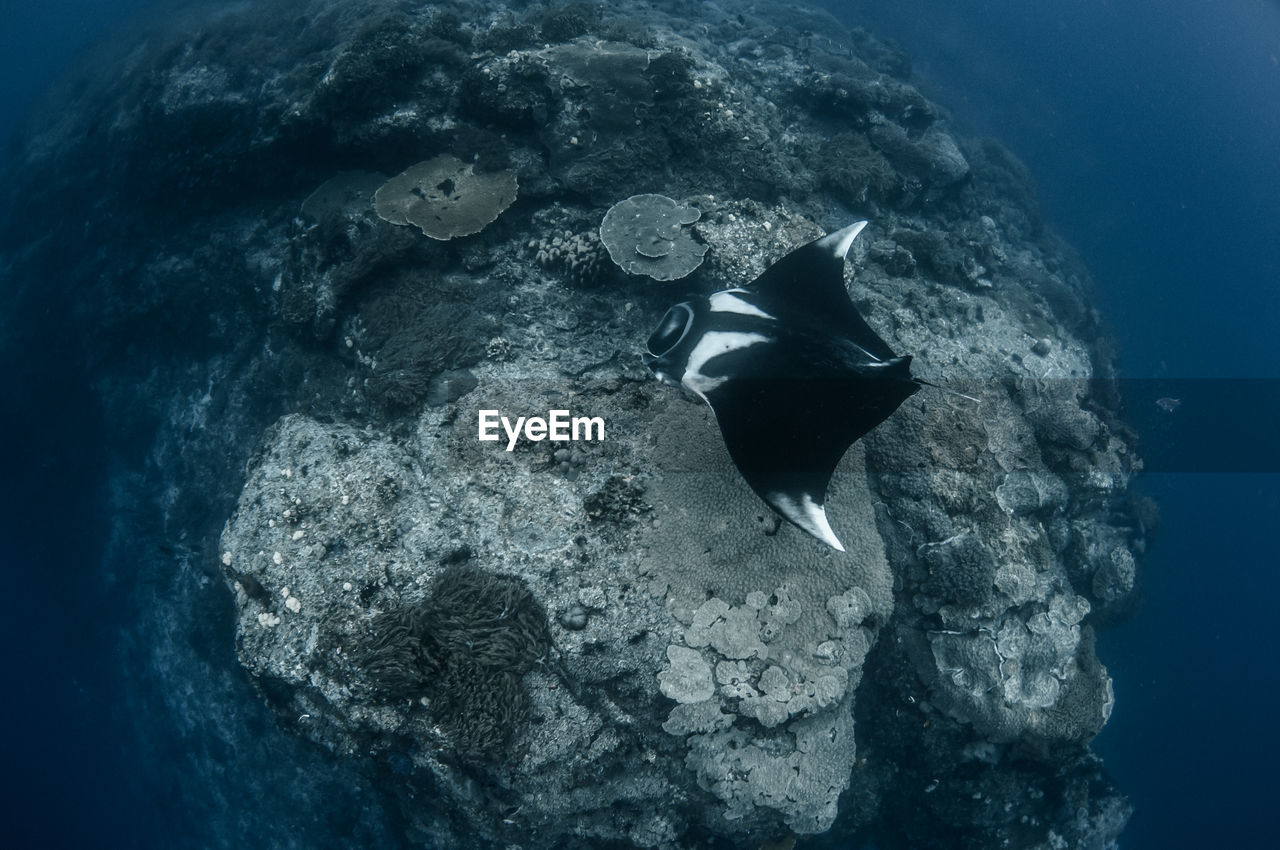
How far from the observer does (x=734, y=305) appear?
4480 mm

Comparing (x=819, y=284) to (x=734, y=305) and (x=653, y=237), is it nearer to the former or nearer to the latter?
(x=734, y=305)

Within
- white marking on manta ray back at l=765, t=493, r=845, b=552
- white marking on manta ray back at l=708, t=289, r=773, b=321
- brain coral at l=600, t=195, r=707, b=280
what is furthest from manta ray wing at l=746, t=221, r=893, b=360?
white marking on manta ray back at l=765, t=493, r=845, b=552

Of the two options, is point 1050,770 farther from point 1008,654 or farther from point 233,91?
point 233,91

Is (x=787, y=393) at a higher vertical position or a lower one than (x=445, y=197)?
higher

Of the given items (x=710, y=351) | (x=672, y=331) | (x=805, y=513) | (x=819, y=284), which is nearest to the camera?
(x=805, y=513)

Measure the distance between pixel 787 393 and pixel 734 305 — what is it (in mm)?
943

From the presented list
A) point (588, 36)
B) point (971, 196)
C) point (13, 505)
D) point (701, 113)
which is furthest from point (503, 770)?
point (13, 505)

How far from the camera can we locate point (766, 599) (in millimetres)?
4426

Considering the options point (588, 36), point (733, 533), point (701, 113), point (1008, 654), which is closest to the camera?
point (733, 533)

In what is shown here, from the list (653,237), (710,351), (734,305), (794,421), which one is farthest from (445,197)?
(794,421)

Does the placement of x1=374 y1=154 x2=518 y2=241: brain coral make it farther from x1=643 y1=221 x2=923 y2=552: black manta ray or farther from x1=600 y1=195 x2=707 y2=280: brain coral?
x1=643 y1=221 x2=923 y2=552: black manta ray

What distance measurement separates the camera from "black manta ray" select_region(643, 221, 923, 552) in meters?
3.78

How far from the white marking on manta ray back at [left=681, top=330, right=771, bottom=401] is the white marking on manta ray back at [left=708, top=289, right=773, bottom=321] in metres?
Result: 0.30

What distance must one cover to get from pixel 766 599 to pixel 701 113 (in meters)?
6.28
